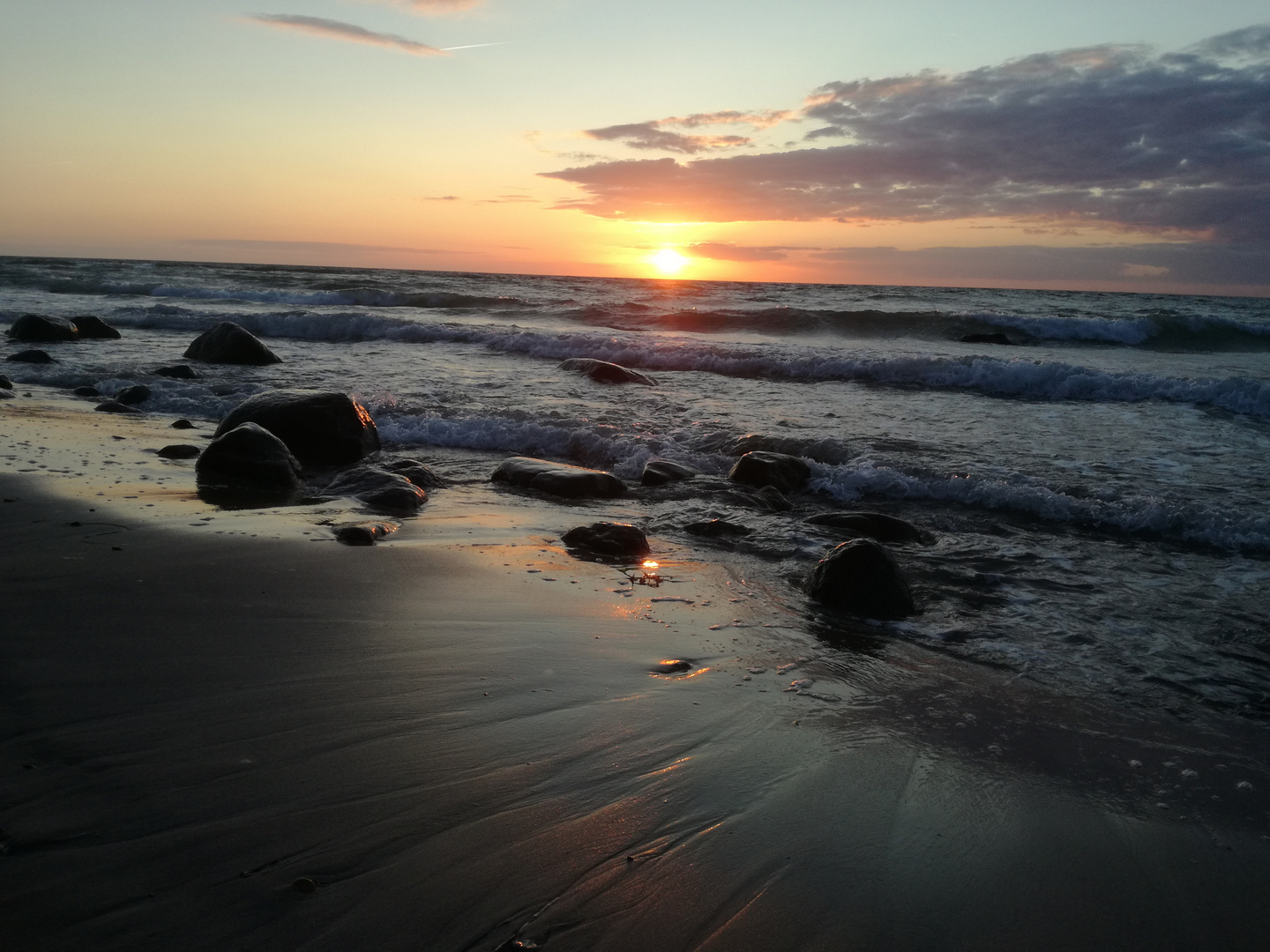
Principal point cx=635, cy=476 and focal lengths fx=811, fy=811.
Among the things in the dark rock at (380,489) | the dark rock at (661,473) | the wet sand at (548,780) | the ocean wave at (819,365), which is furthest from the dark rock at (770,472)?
the ocean wave at (819,365)

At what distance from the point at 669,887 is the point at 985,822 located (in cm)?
107

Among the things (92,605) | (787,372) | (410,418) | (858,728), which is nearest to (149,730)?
(92,605)

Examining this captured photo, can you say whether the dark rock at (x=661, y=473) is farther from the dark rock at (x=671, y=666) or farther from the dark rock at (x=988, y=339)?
the dark rock at (x=988, y=339)

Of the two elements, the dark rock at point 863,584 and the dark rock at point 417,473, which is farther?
the dark rock at point 417,473

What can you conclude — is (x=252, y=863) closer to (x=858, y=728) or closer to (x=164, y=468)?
(x=858, y=728)

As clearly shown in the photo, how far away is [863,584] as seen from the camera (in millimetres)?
4289

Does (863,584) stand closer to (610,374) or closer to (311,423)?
(311,423)

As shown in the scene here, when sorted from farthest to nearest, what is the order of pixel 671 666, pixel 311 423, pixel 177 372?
pixel 177 372 → pixel 311 423 → pixel 671 666

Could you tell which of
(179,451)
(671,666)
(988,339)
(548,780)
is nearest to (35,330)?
(179,451)

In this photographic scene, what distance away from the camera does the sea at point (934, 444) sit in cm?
412

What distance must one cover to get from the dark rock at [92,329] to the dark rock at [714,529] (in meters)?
15.0

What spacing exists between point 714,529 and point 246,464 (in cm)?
Result: 354

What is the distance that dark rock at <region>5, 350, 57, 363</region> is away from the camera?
39.3 ft

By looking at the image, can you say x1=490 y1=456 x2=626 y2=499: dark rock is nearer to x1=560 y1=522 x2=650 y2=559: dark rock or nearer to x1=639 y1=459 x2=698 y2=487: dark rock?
x1=639 y1=459 x2=698 y2=487: dark rock
